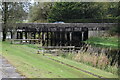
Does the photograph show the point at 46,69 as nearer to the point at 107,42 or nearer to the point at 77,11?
the point at 107,42

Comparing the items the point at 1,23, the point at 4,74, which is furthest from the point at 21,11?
the point at 4,74

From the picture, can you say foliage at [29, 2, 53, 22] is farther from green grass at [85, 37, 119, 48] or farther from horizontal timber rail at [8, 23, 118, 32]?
green grass at [85, 37, 119, 48]

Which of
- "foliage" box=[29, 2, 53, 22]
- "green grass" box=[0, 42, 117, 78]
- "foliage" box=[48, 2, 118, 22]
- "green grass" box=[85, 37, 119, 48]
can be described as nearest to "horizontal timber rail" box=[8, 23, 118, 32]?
"green grass" box=[85, 37, 119, 48]

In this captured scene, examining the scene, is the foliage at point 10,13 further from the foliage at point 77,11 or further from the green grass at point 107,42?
the foliage at point 77,11

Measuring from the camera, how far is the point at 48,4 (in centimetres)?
5619

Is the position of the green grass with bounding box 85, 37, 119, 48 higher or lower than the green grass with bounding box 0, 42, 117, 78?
lower

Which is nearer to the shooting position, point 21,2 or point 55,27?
point 21,2

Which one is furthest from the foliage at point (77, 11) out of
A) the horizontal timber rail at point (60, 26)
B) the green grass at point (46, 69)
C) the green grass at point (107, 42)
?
the green grass at point (46, 69)

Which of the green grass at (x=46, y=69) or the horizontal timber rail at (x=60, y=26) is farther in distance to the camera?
the horizontal timber rail at (x=60, y=26)

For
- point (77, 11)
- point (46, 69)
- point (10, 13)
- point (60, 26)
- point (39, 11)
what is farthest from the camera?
point (39, 11)

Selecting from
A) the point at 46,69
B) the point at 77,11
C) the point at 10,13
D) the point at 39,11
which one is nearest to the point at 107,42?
the point at 10,13

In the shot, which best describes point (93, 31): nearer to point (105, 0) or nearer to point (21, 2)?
point (105, 0)

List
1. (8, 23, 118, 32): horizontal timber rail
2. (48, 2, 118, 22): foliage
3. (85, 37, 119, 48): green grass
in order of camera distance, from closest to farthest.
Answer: (85, 37, 119, 48): green grass
(8, 23, 118, 32): horizontal timber rail
(48, 2, 118, 22): foliage

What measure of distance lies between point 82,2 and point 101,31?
11.0m
